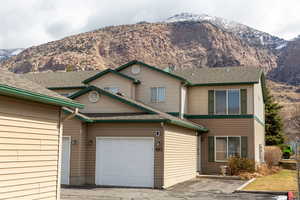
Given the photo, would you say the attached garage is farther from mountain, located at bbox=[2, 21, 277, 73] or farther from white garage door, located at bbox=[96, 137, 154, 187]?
mountain, located at bbox=[2, 21, 277, 73]

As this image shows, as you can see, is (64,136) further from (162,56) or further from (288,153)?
(162,56)

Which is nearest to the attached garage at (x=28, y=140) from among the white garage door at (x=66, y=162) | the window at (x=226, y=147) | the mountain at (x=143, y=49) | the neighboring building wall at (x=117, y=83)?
the white garage door at (x=66, y=162)

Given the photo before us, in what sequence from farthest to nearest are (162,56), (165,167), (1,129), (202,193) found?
(162,56) → (165,167) → (202,193) → (1,129)

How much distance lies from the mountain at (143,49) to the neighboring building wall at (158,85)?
105657 mm

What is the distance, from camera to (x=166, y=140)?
19.2 m

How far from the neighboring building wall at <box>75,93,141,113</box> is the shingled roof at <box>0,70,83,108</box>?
345 inches

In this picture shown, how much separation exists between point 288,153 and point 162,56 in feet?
433

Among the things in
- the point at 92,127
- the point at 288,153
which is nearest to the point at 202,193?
the point at 92,127

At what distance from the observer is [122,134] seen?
19.5 metres

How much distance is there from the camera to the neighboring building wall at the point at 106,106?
20.8m

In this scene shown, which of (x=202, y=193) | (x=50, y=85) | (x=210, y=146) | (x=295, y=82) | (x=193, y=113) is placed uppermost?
(x=295, y=82)

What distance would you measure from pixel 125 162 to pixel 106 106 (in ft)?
10.6

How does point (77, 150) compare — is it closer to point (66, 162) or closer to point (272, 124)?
point (66, 162)

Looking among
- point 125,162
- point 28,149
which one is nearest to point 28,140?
point 28,149
